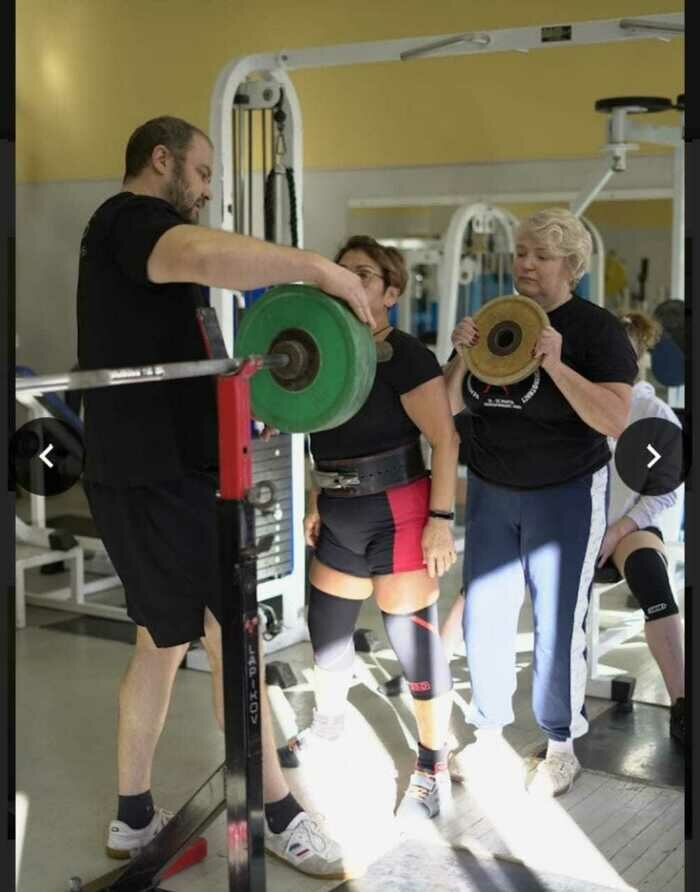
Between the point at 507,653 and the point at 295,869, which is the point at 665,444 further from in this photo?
the point at 295,869

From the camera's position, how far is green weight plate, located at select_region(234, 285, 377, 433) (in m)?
2.35

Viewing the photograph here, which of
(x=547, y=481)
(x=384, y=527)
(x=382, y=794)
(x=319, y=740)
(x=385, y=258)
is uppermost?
(x=385, y=258)

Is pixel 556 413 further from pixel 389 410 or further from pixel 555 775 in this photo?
pixel 555 775

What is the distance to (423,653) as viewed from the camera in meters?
3.03

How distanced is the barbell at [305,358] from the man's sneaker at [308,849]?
0.96 meters

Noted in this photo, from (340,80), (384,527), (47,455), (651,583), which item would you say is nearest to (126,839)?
(384,527)

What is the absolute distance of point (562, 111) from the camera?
24.7ft

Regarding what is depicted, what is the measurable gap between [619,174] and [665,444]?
5.34 m

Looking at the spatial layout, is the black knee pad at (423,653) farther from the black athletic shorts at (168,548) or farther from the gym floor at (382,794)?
the black athletic shorts at (168,548)

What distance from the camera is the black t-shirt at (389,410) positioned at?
2.96m

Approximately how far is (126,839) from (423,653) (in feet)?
2.69

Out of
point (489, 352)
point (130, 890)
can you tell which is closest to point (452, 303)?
point (489, 352)

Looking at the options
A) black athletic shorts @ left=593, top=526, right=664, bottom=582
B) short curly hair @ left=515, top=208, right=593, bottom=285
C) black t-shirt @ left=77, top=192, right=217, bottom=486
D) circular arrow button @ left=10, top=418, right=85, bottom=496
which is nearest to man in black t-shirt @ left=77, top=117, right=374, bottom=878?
black t-shirt @ left=77, top=192, right=217, bottom=486

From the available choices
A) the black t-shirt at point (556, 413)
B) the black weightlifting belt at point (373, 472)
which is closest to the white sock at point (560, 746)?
A: the black t-shirt at point (556, 413)
